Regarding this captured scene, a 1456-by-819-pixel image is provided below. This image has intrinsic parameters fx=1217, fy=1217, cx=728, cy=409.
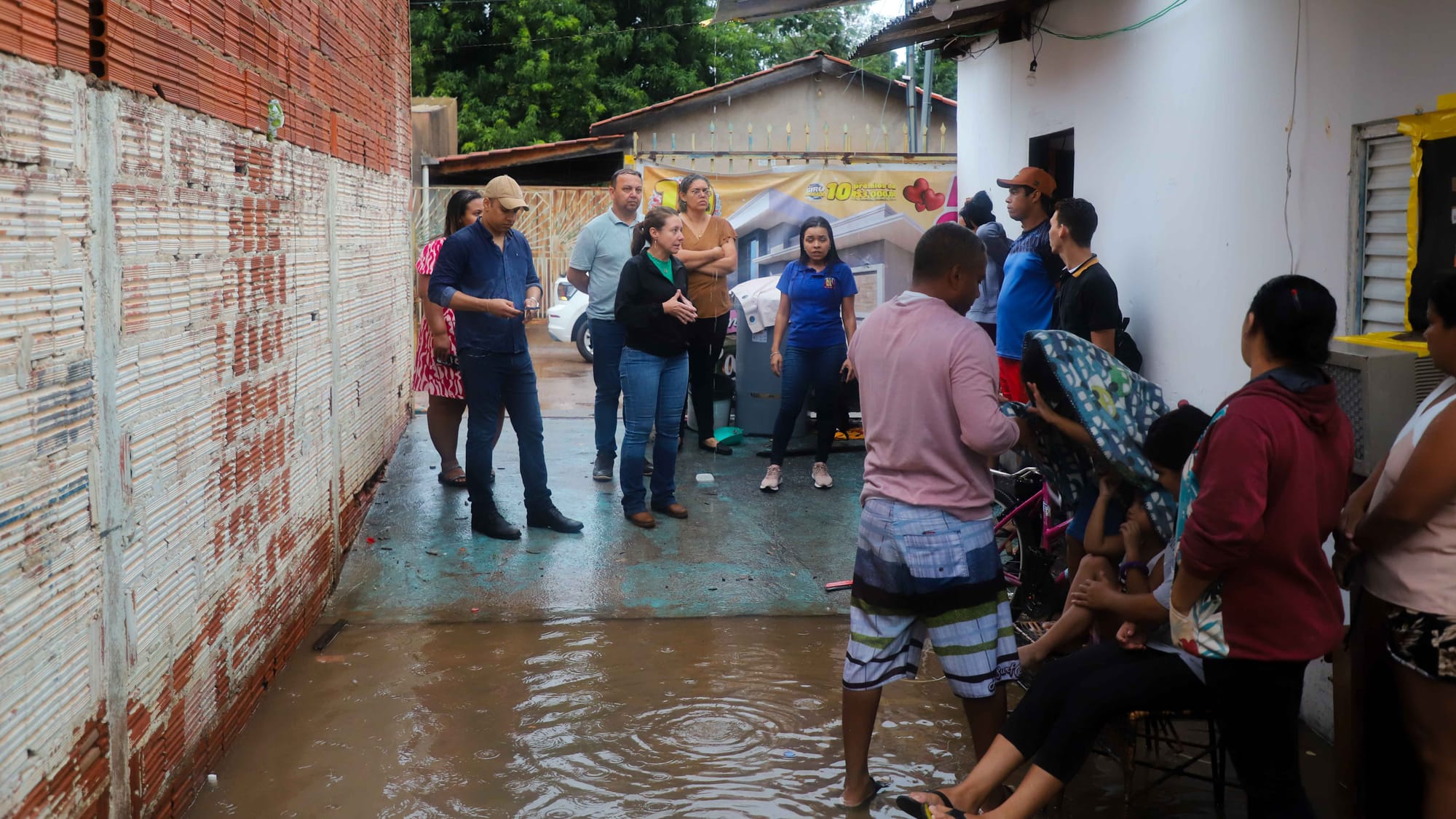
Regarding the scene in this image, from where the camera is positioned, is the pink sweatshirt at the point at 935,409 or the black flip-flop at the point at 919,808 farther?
the pink sweatshirt at the point at 935,409

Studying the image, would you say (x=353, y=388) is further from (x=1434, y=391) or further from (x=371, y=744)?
(x=1434, y=391)

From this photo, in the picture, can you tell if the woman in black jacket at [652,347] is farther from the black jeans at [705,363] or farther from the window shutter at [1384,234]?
the window shutter at [1384,234]

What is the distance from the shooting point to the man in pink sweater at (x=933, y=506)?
362cm

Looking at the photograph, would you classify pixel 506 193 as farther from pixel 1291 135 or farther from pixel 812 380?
pixel 1291 135

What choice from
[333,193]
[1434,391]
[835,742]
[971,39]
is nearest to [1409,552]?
[1434,391]

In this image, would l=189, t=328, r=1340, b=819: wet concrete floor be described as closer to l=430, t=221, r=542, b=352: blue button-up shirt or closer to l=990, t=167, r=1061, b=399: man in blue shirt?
l=430, t=221, r=542, b=352: blue button-up shirt

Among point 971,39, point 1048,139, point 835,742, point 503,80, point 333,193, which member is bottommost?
point 835,742

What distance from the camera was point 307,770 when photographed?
404 cm

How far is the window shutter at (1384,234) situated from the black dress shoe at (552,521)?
4.23 meters

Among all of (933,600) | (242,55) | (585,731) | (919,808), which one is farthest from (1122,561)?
(242,55)

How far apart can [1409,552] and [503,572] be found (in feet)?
14.3

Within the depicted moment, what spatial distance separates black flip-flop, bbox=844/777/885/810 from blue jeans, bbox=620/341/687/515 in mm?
3407

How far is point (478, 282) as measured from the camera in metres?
6.70

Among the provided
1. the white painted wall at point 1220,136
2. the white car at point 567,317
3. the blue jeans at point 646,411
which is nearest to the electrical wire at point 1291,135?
the white painted wall at point 1220,136
